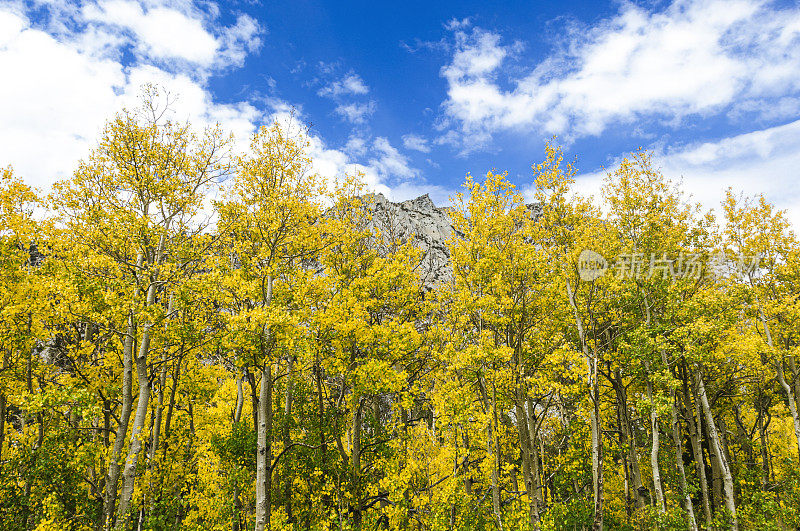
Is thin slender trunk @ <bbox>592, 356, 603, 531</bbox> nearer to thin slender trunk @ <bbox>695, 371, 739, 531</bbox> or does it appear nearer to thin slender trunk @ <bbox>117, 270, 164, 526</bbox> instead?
thin slender trunk @ <bbox>695, 371, 739, 531</bbox>

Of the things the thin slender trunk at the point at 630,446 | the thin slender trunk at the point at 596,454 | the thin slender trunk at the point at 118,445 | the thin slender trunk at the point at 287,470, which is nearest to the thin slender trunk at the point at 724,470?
the thin slender trunk at the point at 630,446

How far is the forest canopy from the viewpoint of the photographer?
12.7 meters

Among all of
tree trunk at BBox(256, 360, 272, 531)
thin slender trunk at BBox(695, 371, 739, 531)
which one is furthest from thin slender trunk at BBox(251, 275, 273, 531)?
thin slender trunk at BBox(695, 371, 739, 531)

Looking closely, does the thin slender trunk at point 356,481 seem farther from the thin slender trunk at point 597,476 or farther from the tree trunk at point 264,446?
the thin slender trunk at point 597,476

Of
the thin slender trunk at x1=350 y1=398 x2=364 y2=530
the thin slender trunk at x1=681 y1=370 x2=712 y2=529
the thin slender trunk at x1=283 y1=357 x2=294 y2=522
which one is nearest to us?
the thin slender trunk at x1=350 y1=398 x2=364 y2=530

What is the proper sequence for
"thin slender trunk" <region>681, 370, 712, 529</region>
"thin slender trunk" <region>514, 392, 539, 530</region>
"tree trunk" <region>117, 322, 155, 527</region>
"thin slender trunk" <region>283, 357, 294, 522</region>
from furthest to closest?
"thin slender trunk" <region>681, 370, 712, 529</region>
"thin slender trunk" <region>283, 357, 294, 522</region>
"thin slender trunk" <region>514, 392, 539, 530</region>
"tree trunk" <region>117, 322, 155, 527</region>

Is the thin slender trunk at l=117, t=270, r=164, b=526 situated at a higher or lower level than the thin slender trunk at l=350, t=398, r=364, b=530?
higher

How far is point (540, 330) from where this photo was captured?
679 inches

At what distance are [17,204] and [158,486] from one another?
42.5ft

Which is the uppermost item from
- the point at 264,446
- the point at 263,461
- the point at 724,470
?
the point at 264,446

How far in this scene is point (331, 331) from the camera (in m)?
13.8

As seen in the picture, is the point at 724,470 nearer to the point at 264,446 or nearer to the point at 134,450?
the point at 264,446

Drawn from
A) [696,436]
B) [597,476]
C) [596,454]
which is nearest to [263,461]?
[597,476]

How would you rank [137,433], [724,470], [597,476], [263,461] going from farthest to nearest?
[724,470] → [597,476] → [263,461] → [137,433]
